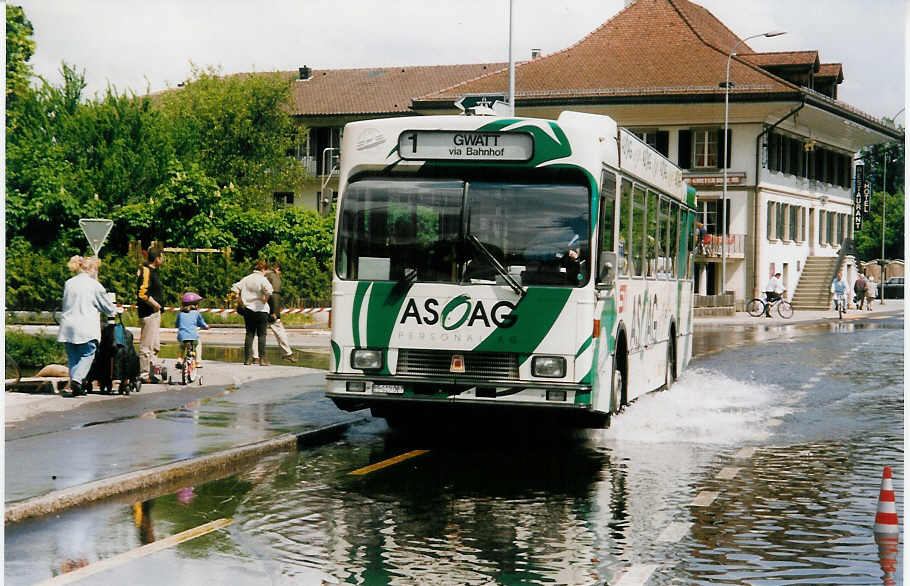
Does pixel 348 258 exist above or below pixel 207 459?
above

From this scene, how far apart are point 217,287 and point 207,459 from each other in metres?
31.4

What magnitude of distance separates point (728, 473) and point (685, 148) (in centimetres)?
5347

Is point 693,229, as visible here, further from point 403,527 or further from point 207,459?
point 403,527

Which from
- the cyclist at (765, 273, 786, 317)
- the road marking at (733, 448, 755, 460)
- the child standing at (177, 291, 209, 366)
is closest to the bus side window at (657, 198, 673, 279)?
the road marking at (733, 448, 755, 460)

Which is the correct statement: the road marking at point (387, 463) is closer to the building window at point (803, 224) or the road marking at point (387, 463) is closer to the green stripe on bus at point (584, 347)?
the green stripe on bus at point (584, 347)

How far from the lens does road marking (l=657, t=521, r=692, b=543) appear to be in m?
9.23

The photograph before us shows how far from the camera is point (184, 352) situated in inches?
772

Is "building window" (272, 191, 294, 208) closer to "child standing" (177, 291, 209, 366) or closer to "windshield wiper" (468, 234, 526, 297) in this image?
"child standing" (177, 291, 209, 366)

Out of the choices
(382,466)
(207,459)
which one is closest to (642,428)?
(382,466)

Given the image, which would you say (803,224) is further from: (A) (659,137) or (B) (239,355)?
(B) (239,355)

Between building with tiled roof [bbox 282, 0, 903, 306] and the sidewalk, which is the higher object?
building with tiled roof [bbox 282, 0, 903, 306]

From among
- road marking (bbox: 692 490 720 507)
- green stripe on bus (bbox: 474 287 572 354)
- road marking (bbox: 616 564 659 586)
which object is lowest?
road marking (bbox: 692 490 720 507)

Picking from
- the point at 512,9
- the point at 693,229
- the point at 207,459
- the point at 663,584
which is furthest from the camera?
the point at 512,9

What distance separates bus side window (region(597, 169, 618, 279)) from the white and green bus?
37mm
